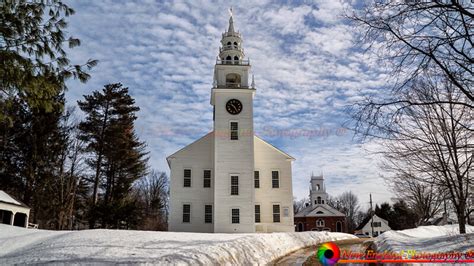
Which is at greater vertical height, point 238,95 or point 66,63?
point 238,95

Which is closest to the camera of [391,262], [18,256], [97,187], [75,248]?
[391,262]

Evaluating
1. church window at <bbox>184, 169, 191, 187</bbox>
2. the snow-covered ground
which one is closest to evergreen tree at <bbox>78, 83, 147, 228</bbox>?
church window at <bbox>184, 169, 191, 187</bbox>

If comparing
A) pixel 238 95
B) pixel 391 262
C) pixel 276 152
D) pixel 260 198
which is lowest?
pixel 391 262

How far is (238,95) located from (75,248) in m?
22.4

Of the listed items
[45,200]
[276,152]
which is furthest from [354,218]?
[45,200]

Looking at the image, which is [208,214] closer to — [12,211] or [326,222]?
[12,211]

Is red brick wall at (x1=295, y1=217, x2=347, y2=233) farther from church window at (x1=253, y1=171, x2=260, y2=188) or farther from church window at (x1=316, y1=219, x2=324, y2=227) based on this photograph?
church window at (x1=253, y1=171, x2=260, y2=188)

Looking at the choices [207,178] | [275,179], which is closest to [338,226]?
[275,179]

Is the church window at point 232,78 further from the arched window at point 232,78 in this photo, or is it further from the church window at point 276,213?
the church window at point 276,213

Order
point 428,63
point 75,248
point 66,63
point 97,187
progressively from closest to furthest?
point 428,63 < point 66,63 < point 75,248 < point 97,187

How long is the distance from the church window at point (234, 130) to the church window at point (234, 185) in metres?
3.17

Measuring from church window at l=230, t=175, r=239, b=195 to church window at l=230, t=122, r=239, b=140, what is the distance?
10.4ft

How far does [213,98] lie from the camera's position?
110ft

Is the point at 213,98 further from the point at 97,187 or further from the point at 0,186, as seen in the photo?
the point at 0,186
